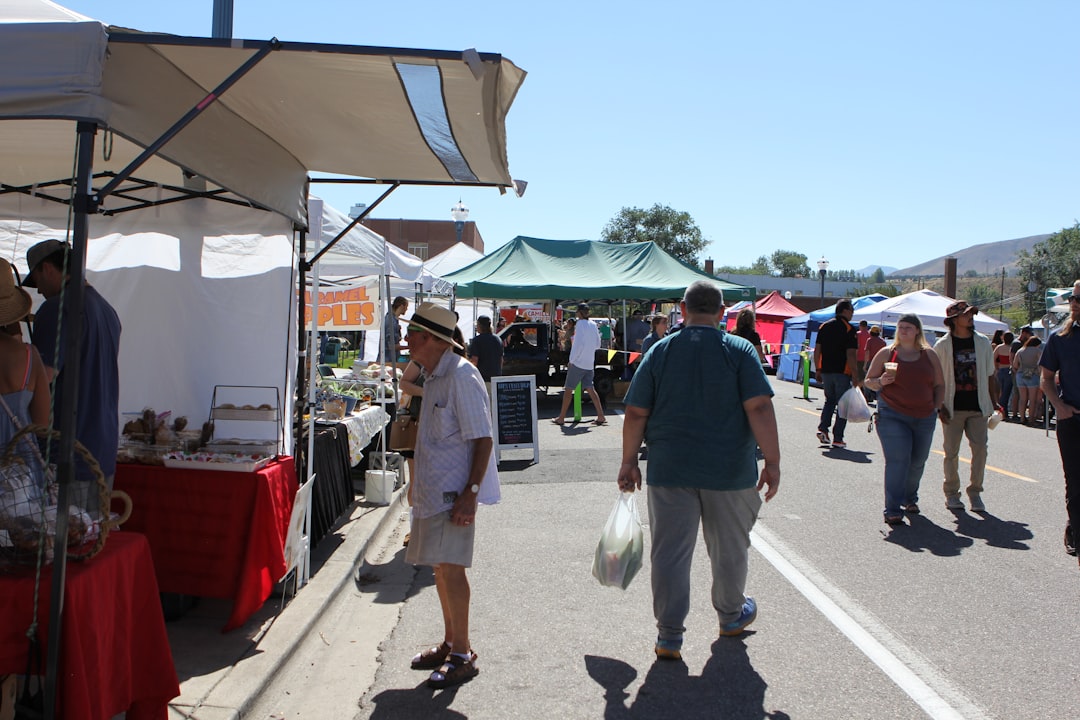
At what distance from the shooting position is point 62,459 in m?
3.05

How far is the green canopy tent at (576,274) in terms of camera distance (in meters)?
18.2

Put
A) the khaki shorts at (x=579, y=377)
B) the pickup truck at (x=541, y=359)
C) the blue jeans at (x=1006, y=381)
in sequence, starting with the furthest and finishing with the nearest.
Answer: the blue jeans at (x=1006, y=381) → the pickup truck at (x=541, y=359) → the khaki shorts at (x=579, y=377)

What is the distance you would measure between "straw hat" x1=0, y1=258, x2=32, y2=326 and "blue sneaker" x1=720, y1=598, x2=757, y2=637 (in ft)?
12.6

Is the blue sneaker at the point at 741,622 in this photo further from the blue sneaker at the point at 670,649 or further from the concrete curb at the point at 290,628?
the concrete curb at the point at 290,628

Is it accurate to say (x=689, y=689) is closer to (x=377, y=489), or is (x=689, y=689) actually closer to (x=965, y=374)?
(x=377, y=489)

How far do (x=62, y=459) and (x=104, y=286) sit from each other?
352cm

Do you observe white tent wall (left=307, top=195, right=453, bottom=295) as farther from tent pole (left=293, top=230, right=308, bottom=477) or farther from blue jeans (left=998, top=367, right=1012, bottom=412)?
blue jeans (left=998, top=367, right=1012, bottom=412)

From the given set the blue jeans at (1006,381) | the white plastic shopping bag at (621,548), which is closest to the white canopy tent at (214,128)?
the white plastic shopping bag at (621,548)

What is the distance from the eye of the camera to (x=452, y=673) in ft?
13.8

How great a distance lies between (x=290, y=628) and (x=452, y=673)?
3.97ft

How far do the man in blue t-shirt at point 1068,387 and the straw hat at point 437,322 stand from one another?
14.9ft

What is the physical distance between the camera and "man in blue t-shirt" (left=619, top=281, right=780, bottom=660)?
430 centimetres

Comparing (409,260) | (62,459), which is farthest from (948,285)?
(62,459)

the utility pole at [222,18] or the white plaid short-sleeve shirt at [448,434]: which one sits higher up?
the utility pole at [222,18]
